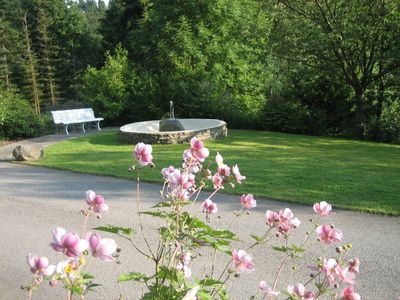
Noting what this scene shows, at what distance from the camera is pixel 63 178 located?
920 centimetres

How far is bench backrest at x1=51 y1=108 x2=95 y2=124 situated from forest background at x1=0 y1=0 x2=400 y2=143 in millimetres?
603

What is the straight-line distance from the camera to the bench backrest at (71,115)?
1791 cm

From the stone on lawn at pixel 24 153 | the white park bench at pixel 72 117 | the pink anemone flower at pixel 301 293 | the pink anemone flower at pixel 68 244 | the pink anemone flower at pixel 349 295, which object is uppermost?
the pink anemone flower at pixel 68 244

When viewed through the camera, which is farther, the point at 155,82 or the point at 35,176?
the point at 155,82

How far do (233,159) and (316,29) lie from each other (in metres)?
7.98

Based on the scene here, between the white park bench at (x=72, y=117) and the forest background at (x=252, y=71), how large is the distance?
61 cm

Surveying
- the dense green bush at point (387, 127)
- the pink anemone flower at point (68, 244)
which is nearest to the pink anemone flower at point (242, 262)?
the pink anemone flower at point (68, 244)

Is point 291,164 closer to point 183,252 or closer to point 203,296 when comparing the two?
point 183,252

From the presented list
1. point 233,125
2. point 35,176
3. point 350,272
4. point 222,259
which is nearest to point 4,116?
point 35,176

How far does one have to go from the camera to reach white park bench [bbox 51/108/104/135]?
1789 cm

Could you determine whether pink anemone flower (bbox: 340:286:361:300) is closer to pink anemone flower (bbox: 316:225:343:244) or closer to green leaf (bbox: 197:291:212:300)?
pink anemone flower (bbox: 316:225:343:244)

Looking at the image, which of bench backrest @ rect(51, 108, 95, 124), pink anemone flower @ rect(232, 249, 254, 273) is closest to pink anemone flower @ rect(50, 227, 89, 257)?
pink anemone flower @ rect(232, 249, 254, 273)

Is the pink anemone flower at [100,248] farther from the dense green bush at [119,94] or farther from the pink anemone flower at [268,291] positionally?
the dense green bush at [119,94]

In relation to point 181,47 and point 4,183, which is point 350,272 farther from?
point 181,47
